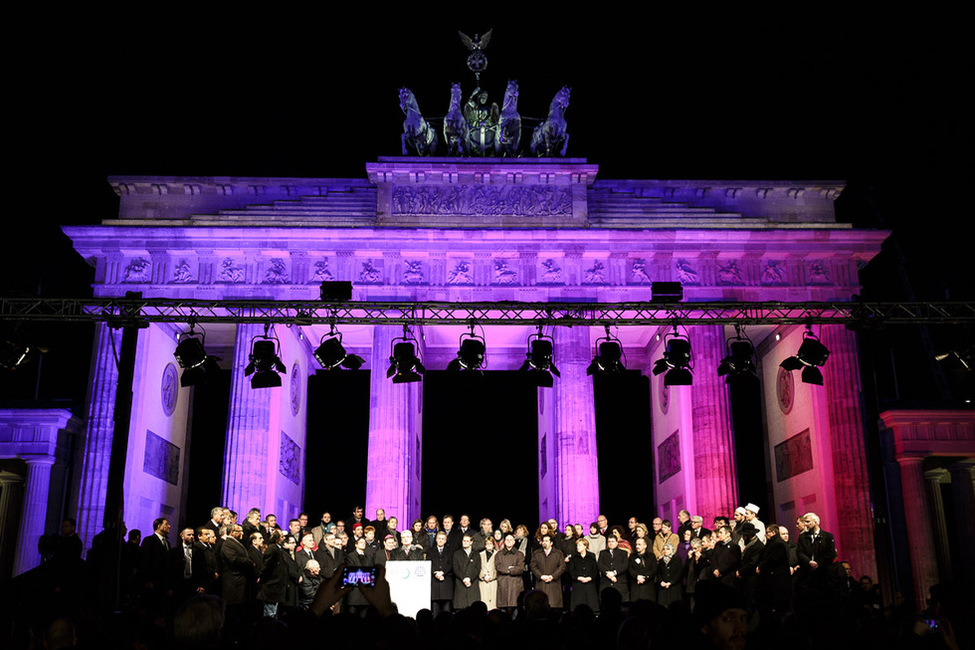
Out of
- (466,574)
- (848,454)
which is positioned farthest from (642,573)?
(848,454)

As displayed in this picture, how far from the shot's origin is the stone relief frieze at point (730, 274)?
23.6 m

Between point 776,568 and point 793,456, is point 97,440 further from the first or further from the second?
point 793,456

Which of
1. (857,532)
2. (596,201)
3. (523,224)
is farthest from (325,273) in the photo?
(857,532)

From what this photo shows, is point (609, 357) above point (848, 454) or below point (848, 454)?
above

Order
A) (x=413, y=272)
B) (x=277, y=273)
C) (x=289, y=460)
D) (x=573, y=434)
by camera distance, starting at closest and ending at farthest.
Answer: (x=573, y=434) < (x=277, y=273) < (x=413, y=272) < (x=289, y=460)

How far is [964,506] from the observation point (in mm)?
22453

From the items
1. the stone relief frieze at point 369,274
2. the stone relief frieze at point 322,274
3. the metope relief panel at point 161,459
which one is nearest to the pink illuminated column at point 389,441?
the stone relief frieze at point 369,274

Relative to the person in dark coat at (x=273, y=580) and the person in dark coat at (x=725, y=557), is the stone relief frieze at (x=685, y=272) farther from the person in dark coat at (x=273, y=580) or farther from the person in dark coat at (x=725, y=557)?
the person in dark coat at (x=273, y=580)

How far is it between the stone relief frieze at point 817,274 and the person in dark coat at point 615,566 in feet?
36.5

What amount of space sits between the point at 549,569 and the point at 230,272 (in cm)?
1253

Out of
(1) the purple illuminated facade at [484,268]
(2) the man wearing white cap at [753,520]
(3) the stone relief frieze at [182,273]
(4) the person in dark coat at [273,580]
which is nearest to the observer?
(4) the person in dark coat at [273,580]

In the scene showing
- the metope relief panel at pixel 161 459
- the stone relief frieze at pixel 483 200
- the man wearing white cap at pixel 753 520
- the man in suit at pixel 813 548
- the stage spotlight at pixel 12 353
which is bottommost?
the man in suit at pixel 813 548

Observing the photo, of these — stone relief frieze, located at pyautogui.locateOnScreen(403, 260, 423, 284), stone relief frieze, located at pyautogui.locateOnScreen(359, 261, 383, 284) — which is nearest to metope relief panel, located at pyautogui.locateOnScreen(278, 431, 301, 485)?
stone relief frieze, located at pyautogui.locateOnScreen(359, 261, 383, 284)

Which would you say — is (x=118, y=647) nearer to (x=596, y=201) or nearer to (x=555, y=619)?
(x=555, y=619)
